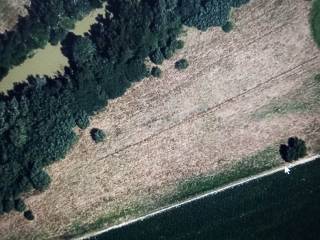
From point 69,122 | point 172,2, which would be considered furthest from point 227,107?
point 69,122

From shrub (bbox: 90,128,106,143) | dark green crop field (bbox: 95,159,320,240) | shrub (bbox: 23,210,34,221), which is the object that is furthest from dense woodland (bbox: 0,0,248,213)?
dark green crop field (bbox: 95,159,320,240)

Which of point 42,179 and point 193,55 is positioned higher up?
point 193,55

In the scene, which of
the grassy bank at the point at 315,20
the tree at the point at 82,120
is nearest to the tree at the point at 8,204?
the tree at the point at 82,120

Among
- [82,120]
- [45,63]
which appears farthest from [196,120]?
[45,63]

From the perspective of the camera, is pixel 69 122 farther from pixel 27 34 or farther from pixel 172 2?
pixel 172 2

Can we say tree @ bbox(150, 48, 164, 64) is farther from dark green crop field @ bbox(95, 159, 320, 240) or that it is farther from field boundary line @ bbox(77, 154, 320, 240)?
dark green crop field @ bbox(95, 159, 320, 240)
